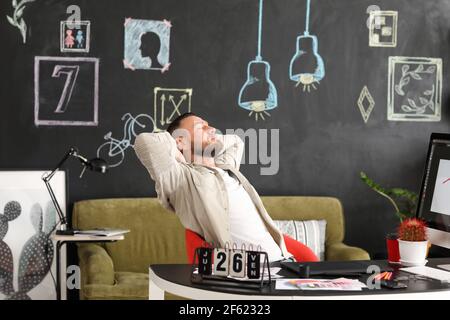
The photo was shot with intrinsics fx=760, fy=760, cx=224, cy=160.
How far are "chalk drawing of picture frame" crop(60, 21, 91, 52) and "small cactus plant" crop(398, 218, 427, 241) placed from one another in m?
2.87

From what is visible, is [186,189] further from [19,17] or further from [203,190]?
[19,17]

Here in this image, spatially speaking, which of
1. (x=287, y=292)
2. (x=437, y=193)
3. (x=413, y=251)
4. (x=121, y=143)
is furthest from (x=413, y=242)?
(x=121, y=143)

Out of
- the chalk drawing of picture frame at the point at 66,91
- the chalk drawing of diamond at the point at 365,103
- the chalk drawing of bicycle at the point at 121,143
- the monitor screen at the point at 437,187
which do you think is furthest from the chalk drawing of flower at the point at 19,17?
the monitor screen at the point at 437,187

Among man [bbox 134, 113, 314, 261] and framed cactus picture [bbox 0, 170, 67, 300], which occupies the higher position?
man [bbox 134, 113, 314, 261]

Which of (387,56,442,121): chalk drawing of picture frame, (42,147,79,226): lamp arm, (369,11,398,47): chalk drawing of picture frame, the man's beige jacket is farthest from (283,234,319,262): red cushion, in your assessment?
(369,11,398,47): chalk drawing of picture frame

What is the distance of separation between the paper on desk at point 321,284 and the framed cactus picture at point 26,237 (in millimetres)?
2714

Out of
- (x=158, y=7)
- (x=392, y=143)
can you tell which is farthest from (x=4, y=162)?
(x=392, y=143)

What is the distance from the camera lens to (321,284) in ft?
8.88

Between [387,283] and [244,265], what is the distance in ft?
1.71

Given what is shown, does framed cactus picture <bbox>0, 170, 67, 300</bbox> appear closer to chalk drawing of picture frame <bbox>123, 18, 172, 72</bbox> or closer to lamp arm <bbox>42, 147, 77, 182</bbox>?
lamp arm <bbox>42, 147, 77, 182</bbox>

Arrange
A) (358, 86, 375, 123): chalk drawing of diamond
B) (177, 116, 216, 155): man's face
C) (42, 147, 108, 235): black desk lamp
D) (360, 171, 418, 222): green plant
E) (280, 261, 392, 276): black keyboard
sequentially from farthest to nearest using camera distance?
(358, 86, 375, 123): chalk drawing of diamond, (360, 171, 418, 222): green plant, (42, 147, 108, 235): black desk lamp, (177, 116, 216, 155): man's face, (280, 261, 392, 276): black keyboard

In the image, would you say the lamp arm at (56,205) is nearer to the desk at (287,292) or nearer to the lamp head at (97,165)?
the lamp head at (97,165)

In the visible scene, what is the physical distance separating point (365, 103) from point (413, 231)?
8.63ft

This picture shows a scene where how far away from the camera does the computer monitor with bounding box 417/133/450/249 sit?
3.23 meters
